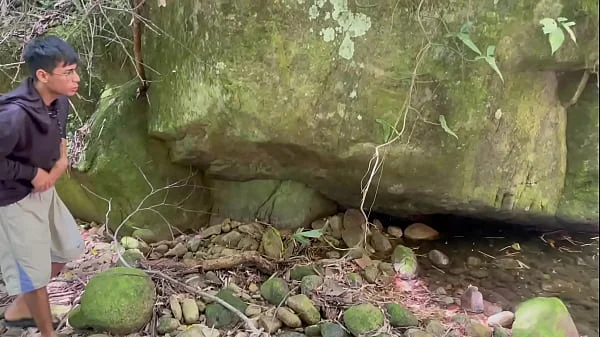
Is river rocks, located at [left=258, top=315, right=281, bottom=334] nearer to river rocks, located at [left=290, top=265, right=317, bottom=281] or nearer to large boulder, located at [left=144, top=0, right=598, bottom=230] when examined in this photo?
river rocks, located at [left=290, top=265, right=317, bottom=281]

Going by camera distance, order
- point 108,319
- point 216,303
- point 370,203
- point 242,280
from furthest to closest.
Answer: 1. point 370,203
2. point 242,280
3. point 216,303
4. point 108,319

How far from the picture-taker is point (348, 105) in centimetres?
265

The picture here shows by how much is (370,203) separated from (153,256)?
1154 mm

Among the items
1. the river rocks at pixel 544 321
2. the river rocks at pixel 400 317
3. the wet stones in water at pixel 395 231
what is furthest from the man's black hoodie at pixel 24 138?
the river rocks at pixel 544 321

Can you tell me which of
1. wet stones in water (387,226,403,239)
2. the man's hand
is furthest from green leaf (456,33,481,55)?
the man's hand

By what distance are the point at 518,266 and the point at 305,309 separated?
4.08 ft

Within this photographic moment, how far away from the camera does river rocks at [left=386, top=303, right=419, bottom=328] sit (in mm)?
2467

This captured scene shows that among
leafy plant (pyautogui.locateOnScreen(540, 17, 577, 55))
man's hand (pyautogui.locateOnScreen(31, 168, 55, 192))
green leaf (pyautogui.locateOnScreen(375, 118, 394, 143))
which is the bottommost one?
man's hand (pyautogui.locateOnScreen(31, 168, 55, 192))

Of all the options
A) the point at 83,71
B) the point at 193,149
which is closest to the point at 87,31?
the point at 83,71

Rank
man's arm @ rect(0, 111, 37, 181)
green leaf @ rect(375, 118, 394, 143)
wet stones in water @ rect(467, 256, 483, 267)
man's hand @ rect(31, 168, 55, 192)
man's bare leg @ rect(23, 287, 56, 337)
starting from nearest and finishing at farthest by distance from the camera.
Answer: man's arm @ rect(0, 111, 37, 181), man's hand @ rect(31, 168, 55, 192), man's bare leg @ rect(23, 287, 56, 337), green leaf @ rect(375, 118, 394, 143), wet stones in water @ rect(467, 256, 483, 267)

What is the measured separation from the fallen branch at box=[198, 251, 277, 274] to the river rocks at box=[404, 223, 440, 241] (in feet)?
2.84

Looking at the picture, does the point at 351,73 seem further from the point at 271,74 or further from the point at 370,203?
the point at 370,203

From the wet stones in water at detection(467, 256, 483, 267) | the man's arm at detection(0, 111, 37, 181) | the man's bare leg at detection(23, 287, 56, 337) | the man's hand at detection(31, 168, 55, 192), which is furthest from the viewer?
the wet stones in water at detection(467, 256, 483, 267)

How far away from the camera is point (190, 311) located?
2467 mm
